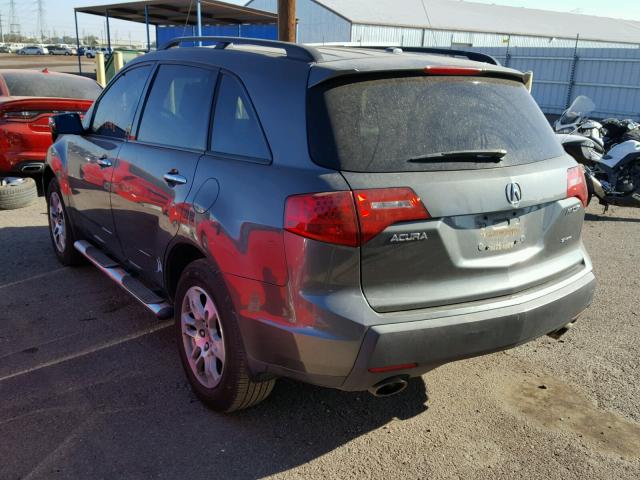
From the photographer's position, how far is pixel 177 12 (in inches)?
763

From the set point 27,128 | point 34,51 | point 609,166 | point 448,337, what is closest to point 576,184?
point 448,337

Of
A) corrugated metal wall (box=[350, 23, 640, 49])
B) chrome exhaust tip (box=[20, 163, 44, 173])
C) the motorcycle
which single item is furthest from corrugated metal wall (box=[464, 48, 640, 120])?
chrome exhaust tip (box=[20, 163, 44, 173])

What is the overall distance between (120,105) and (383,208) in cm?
276

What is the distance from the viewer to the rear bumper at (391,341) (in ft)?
8.07

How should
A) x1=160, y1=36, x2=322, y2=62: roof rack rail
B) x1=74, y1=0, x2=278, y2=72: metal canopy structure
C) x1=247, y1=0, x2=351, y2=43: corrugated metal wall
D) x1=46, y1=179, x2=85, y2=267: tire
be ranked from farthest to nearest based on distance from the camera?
x1=247, y1=0, x2=351, y2=43: corrugated metal wall < x1=74, y1=0, x2=278, y2=72: metal canopy structure < x1=46, y1=179, x2=85, y2=267: tire < x1=160, y1=36, x2=322, y2=62: roof rack rail

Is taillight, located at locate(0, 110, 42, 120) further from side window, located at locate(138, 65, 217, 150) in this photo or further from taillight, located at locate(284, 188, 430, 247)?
taillight, located at locate(284, 188, 430, 247)

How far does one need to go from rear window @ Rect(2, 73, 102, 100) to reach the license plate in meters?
7.80

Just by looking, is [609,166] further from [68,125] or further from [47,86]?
[47,86]

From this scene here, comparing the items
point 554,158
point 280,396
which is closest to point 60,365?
point 280,396

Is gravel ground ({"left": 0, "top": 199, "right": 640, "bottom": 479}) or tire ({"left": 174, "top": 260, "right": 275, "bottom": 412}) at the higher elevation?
tire ({"left": 174, "top": 260, "right": 275, "bottom": 412})

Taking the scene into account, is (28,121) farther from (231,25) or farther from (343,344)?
(231,25)

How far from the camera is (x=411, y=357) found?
8.25ft

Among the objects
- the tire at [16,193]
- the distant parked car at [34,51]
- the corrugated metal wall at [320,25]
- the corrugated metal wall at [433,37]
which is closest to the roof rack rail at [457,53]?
the tire at [16,193]

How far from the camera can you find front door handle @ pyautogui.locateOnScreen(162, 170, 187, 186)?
10.7ft
